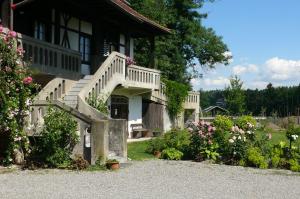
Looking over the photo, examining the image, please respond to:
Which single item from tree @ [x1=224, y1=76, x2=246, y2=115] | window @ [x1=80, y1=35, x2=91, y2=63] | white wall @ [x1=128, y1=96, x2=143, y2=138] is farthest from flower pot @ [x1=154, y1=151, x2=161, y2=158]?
tree @ [x1=224, y1=76, x2=246, y2=115]

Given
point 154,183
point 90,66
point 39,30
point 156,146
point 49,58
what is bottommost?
point 154,183

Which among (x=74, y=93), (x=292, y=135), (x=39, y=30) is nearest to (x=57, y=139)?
(x=74, y=93)

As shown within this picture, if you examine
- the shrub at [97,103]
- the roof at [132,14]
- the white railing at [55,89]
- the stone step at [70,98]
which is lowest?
the shrub at [97,103]

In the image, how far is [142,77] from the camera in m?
25.5

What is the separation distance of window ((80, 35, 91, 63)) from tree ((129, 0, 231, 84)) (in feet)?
42.5

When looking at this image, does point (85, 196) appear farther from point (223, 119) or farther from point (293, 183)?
point (223, 119)

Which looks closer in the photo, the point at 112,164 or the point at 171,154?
the point at 112,164

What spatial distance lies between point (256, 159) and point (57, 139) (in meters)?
6.12

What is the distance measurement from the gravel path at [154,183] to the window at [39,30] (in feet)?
27.4

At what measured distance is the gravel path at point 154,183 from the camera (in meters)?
10.1

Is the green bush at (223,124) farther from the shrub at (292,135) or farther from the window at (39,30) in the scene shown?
the window at (39,30)

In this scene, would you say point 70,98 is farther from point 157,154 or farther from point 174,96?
point 174,96

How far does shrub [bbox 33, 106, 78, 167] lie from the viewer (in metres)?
13.6

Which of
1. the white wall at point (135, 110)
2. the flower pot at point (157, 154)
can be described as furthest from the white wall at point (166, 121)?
the flower pot at point (157, 154)
